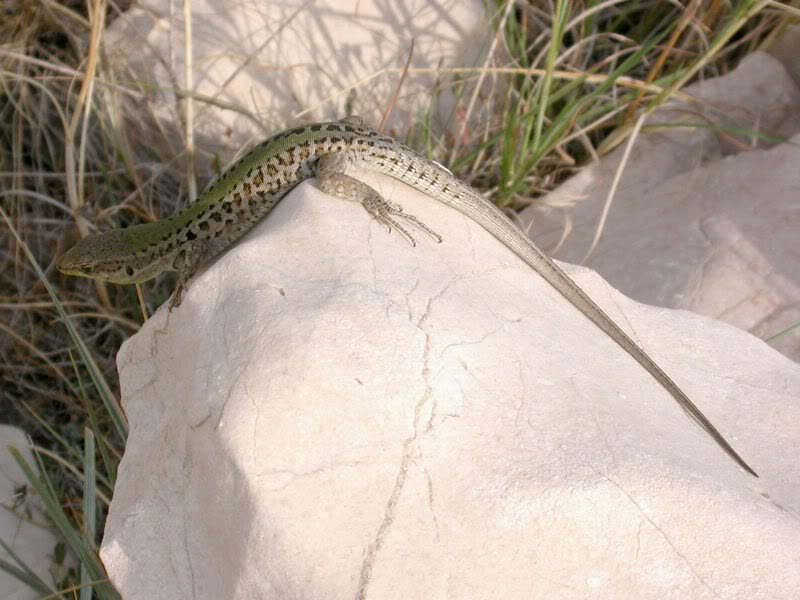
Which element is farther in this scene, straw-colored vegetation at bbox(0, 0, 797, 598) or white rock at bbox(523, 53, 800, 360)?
straw-colored vegetation at bbox(0, 0, 797, 598)

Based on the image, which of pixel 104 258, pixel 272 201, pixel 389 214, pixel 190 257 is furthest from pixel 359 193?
pixel 104 258

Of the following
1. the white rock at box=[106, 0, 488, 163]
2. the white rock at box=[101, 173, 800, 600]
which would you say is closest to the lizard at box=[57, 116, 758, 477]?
the white rock at box=[101, 173, 800, 600]

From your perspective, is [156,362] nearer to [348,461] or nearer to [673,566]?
[348,461]

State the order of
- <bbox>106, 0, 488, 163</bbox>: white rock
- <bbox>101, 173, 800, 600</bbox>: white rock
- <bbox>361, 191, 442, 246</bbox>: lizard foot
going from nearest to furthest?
1. <bbox>101, 173, 800, 600</bbox>: white rock
2. <bbox>361, 191, 442, 246</bbox>: lizard foot
3. <bbox>106, 0, 488, 163</bbox>: white rock

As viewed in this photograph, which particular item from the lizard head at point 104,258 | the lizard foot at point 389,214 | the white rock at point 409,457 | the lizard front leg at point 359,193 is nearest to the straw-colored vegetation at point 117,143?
the lizard head at point 104,258

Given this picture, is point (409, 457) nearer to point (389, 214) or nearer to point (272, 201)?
point (389, 214)

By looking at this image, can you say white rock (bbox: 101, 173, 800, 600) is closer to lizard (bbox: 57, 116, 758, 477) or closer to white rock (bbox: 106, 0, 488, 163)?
lizard (bbox: 57, 116, 758, 477)

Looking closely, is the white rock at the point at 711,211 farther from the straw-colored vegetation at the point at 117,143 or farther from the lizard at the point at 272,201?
the lizard at the point at 272,201

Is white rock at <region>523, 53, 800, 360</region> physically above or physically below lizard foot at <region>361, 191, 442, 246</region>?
below
